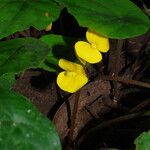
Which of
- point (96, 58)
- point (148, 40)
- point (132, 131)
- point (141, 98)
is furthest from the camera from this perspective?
point (148, 40)

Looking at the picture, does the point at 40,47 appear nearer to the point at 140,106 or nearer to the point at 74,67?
the point at 74,67

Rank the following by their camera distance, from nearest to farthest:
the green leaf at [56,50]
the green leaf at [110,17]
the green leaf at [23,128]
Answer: the green leaf at [23,128] → the green leaf at [110,17] → the green leaf at [56,50]

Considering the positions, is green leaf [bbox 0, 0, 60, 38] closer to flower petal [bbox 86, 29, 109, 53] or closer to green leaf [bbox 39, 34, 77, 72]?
flower petal [bbox 86, 29, 109, 53]

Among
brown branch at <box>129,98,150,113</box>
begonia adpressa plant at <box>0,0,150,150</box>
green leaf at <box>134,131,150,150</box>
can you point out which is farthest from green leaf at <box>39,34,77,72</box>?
green leaf at <box>134,131,150,150</box>

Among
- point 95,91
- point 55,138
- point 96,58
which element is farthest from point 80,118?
point 55,138

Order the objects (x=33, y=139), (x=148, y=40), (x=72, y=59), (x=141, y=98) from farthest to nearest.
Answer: (x=148, y=40), (x=141, y=98), (x=72, y=59), (x=33, y=139)

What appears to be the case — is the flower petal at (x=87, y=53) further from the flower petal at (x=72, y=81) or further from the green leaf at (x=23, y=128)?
the green leaf at (x=23, y=128)

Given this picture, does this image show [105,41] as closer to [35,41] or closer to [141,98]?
[35,41]

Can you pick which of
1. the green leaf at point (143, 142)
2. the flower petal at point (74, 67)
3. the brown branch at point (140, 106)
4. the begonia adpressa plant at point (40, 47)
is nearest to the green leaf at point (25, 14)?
the begonia adpressa plant at point (40, 47)
